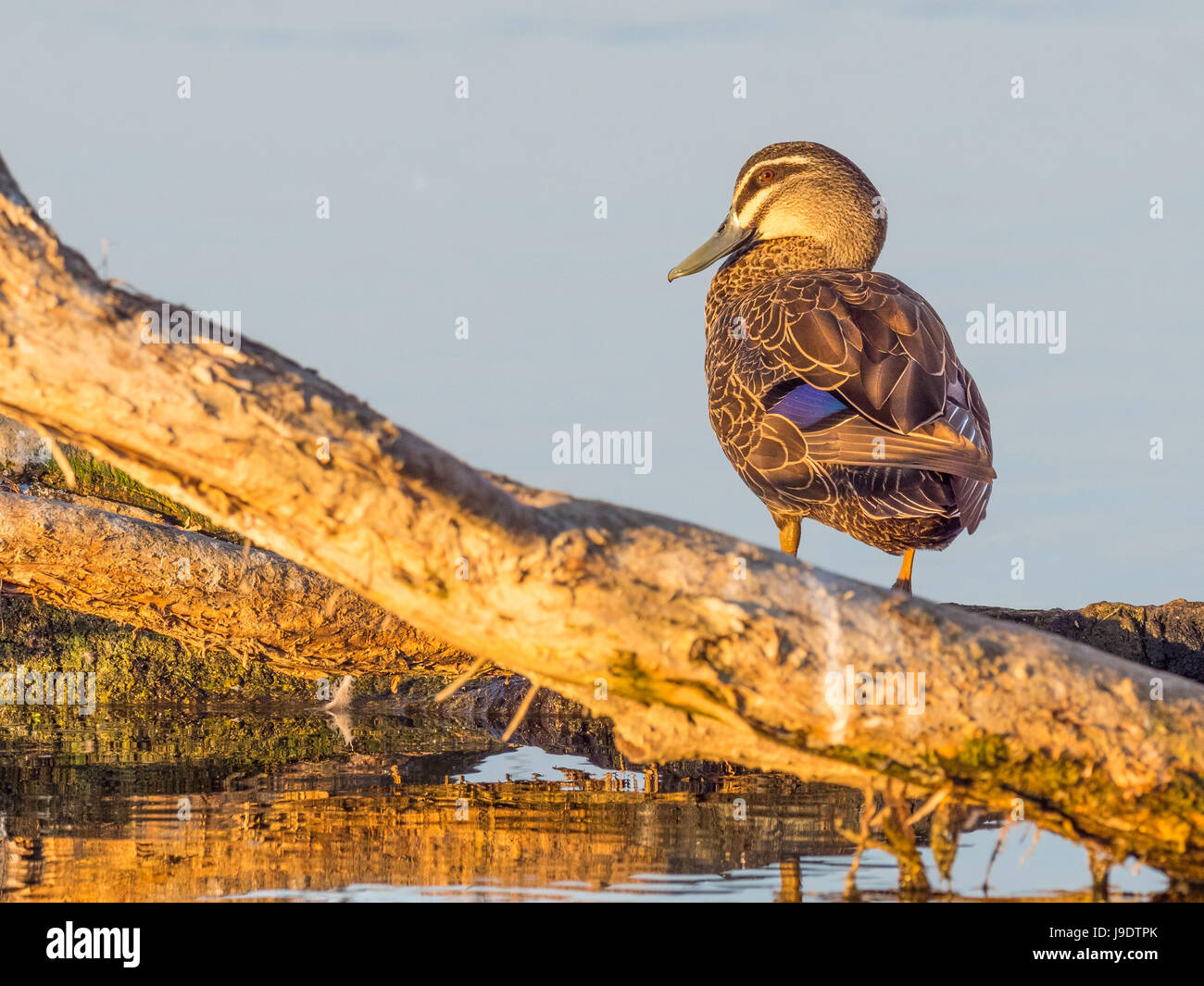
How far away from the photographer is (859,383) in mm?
6730

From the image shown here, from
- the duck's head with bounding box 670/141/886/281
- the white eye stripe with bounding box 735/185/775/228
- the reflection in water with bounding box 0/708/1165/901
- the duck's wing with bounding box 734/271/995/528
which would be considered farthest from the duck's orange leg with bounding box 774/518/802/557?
the white eye stripe with bounding box 735/185/775/228

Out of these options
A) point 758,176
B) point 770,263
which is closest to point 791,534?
point 770,263

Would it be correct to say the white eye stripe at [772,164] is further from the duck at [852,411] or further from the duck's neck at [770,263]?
the duck at [852,411]

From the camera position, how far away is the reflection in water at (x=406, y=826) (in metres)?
5.50

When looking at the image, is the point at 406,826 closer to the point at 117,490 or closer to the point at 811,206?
the point at 811,206

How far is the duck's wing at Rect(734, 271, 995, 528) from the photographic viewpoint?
21.2 feet

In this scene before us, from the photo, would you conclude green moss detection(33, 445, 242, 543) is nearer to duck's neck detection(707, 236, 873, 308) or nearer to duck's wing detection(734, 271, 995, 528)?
duck's neck detection(707, 236, 873, 308)

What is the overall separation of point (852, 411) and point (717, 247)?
2.94 meters

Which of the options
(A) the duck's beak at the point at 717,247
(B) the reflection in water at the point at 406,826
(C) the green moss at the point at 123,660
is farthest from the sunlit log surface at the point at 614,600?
(C) the green moss at the point at 123,660

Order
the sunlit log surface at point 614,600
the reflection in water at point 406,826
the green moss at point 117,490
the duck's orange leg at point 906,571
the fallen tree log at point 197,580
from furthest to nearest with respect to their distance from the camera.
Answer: the green moss at point 117,490 → the fallen tree log at point 197,580 → the duck's orange leg at point 906,571 → the reflection in water at point 406,826 → the sunlit log surface at point 614,600

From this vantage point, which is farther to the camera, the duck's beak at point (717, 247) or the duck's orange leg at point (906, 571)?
the duck's beak at point (717, 247)

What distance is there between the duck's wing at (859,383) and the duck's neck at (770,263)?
3.90 feet
